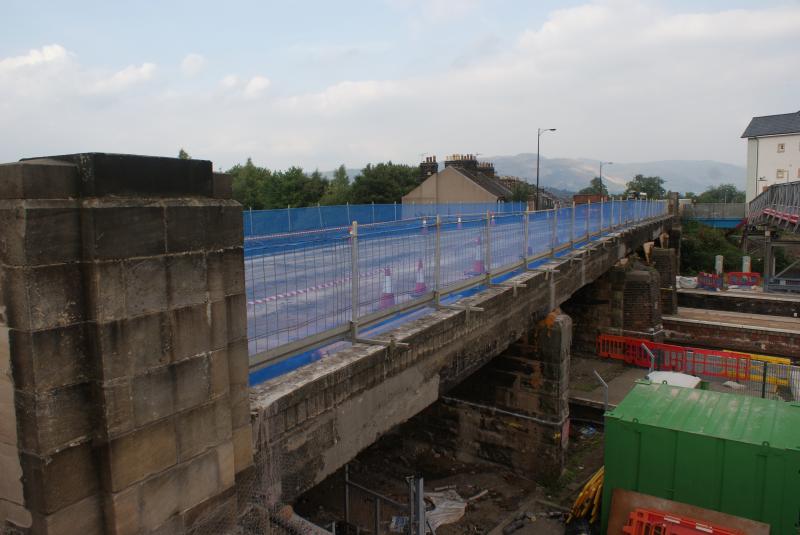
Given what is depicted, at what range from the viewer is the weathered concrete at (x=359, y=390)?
450cm

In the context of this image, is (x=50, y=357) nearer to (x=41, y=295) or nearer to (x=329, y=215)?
(x=41, y=295)

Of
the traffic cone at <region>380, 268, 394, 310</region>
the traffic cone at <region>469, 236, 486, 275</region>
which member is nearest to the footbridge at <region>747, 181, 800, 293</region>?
the traffic cone at <region>469, 236, 486, 275</region>

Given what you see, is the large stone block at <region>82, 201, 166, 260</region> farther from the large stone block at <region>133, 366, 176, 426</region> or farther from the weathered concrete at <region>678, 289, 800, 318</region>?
the weathered concrete at <region>678, 289, 800, 318</region>

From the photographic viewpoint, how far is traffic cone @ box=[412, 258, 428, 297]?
7719mm

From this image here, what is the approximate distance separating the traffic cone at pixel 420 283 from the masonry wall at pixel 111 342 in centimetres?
435

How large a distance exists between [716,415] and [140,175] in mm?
9163

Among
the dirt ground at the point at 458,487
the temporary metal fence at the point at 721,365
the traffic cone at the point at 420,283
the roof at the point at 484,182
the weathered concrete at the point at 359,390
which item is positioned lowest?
the dirt ground at the point at 458,487

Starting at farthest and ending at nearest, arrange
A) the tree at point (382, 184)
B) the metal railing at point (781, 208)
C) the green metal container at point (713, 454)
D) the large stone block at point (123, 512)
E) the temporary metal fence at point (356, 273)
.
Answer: the tree at point (382, 184) < the metal railing at point (781, 208) < the green metal container at point (713, 454) < the temporary metal fence at point (356, 273) < the large stone block at point (123, 512)

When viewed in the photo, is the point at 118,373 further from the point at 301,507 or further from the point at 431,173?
the point at 431,173

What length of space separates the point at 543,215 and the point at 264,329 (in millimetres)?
9488

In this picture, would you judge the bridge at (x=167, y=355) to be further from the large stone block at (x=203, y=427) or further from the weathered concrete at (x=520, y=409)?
the weathered concrete at (x=520, y=409)

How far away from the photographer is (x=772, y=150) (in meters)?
59.5

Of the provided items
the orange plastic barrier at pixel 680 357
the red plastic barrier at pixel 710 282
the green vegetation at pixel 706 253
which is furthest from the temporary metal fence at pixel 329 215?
the green vegetation at pixel 706 253

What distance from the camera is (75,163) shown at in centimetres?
288
